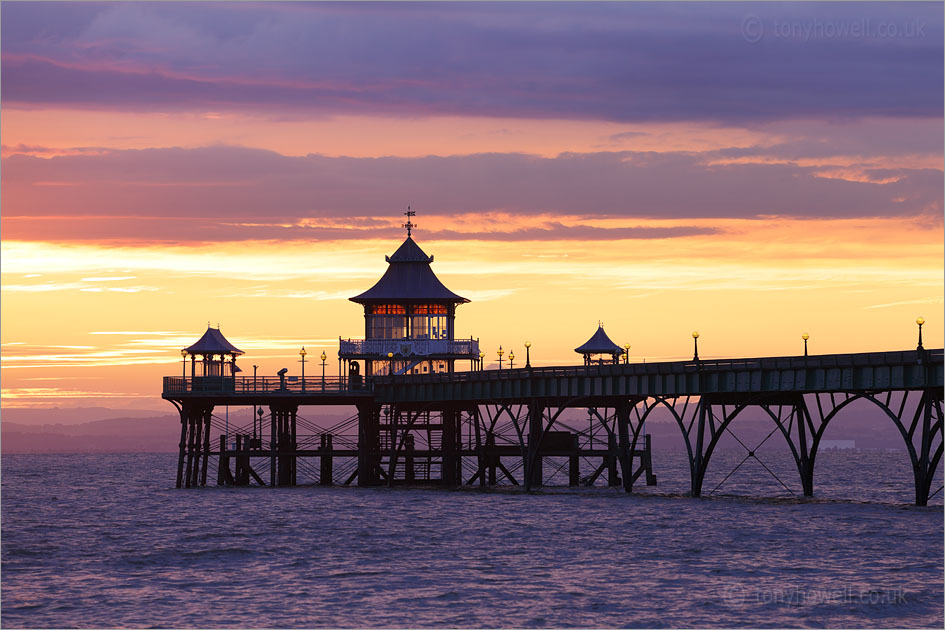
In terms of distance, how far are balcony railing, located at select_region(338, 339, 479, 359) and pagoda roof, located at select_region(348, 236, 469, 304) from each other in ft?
9.61

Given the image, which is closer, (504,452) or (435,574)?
(435,574)

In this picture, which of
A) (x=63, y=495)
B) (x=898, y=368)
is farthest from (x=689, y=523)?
(x=63, y=495)

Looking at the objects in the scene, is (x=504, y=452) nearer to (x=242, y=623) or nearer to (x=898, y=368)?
(x=898, y=368)

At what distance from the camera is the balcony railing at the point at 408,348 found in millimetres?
108062

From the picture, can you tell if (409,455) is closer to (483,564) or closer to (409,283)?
(409,283)

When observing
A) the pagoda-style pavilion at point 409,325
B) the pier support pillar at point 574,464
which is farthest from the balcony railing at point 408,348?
the pier support pillar at point 574,464

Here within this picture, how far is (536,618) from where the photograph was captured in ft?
144

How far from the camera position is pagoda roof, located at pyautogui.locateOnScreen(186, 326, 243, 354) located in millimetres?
100750

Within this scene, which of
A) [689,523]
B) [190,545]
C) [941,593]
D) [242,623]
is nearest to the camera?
[242,623]

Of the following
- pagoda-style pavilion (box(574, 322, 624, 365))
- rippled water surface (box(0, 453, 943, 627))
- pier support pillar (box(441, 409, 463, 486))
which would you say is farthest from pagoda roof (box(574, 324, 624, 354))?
rippled water surface (box(0, 453, 943, 627))

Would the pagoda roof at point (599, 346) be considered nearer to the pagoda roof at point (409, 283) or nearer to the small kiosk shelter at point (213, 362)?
the pagoda roof at point (409, 283)

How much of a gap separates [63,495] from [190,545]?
59325mm

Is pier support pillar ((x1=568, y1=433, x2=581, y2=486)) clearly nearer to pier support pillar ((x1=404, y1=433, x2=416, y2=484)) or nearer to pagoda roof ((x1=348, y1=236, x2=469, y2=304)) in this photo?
pier support pillar ((x1=404, y1=433, x2=416, y2=484))

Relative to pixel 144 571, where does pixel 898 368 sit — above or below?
above
